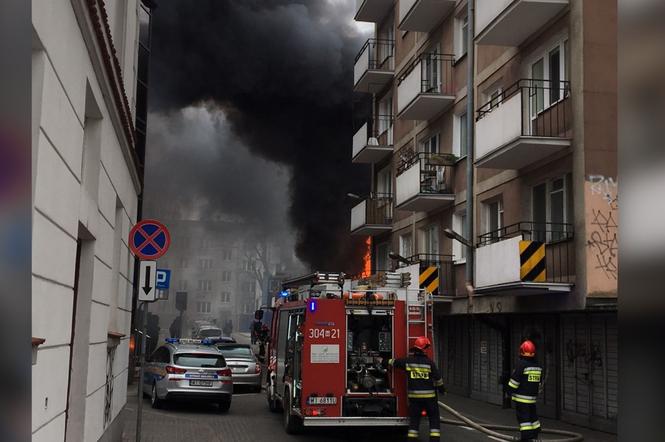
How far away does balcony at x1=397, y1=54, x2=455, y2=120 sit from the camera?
21.2m

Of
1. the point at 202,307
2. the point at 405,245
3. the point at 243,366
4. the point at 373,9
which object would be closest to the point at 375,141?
the point at 405,245

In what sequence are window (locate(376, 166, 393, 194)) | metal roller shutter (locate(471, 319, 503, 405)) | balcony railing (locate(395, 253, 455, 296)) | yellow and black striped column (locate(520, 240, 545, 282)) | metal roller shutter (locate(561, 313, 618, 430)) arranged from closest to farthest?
metal roller shutter (locate(561, 313, 618, 430)) < yellow and black striped column (locate(520, 240, 545, 282)) < metal roller shutter (locate(471, 319, 503, 405)) < balcony railing (locate(395, 253, 455, 296)) < window (locate(376, 166, 393, 194))

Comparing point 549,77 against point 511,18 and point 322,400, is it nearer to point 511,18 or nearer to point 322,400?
point 511,18

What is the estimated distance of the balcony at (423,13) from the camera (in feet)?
70.7

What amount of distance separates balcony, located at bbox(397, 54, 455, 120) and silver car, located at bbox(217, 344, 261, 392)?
8.99 meters

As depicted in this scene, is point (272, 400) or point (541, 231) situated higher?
point (541, 231)

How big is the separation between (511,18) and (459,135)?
19.2 feet

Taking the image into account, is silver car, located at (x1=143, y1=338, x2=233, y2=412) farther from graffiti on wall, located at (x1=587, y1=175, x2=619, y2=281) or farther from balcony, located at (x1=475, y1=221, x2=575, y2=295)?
graffiti on wall, located at (x1=587, y1=175, x2=619, y2=281)

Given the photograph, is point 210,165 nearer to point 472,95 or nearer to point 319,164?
point 319,164

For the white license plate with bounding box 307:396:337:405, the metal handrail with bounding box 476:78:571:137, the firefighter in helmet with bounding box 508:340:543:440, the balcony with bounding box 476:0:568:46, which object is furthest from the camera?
the balcony with bounding box 476:0:568:46

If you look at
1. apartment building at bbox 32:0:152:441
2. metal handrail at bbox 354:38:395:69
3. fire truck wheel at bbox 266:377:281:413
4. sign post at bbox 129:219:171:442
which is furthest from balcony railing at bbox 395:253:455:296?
sign post at bbox 129:219:171:442

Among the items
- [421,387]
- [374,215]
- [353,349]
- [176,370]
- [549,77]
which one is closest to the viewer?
[421,387]

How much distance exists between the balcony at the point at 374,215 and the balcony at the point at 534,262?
485 inches

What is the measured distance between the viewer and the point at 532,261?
46.8ft
